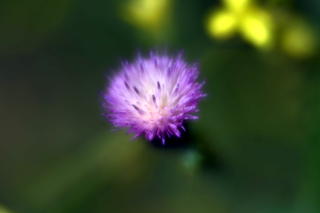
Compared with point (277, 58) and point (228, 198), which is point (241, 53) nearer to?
point (277, 58)

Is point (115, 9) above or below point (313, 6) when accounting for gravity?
above

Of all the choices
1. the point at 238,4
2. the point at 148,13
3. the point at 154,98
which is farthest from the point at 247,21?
the point at 154,98

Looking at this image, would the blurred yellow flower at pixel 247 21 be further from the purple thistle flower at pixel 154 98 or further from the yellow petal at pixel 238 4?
the purple thistle flower at pixel 154 98

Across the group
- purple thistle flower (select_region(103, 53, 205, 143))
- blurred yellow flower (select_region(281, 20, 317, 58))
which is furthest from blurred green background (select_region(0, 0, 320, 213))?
purple thistle flower (select_region(103, 53, 205, 143))

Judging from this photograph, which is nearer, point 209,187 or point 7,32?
point 209,187

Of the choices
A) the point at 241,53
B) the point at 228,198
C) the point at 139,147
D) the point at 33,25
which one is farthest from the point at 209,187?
the point at 33,25

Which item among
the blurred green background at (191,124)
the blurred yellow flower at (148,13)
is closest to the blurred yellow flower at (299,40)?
the blurred green background at (191,124)

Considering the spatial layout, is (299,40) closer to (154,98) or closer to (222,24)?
(222,24)
